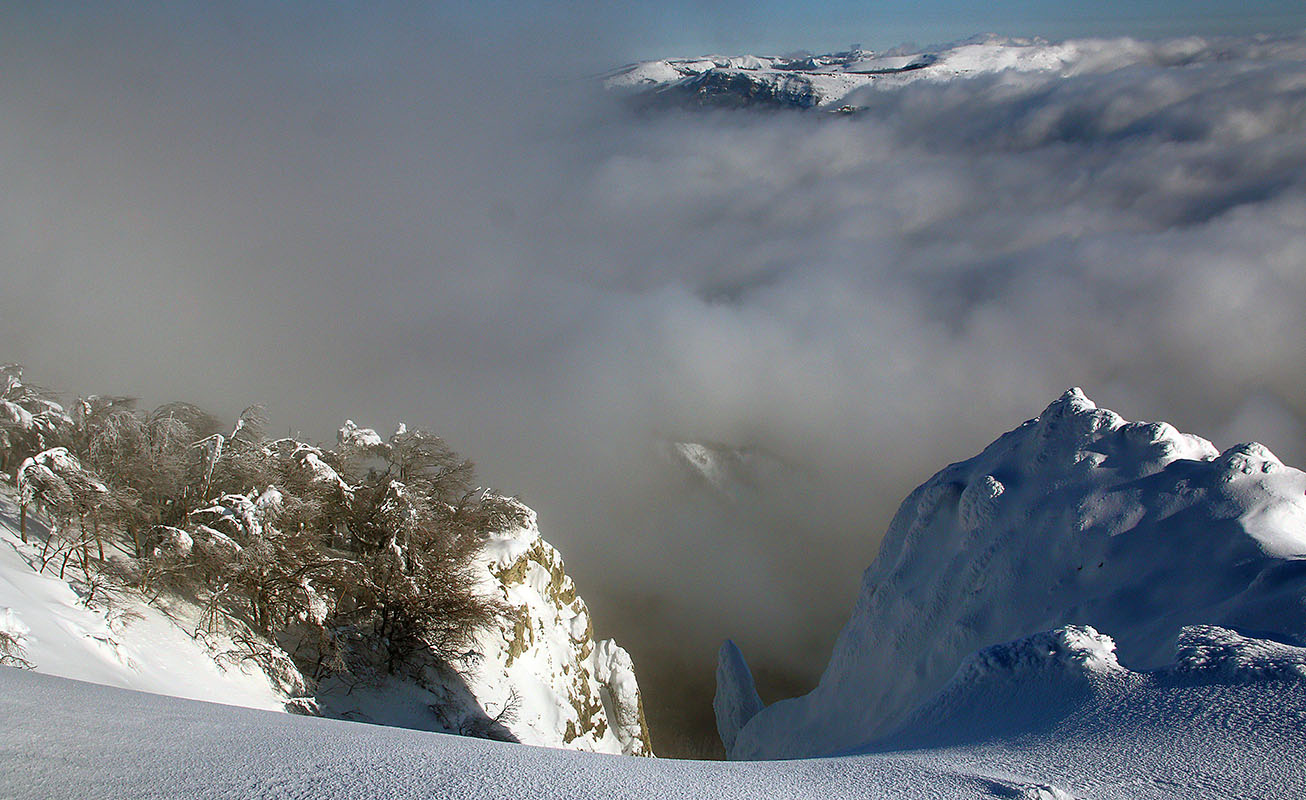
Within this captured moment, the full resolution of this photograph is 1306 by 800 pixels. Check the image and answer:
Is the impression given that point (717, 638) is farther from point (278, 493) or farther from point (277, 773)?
point (277, 773)

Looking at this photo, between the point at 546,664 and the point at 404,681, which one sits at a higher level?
the point at 404,681

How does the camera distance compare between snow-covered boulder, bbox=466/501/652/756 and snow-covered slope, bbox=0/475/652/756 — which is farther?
snow-covered boulder, bbox=466/501/652/756

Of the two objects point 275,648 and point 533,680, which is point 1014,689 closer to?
point 275,648

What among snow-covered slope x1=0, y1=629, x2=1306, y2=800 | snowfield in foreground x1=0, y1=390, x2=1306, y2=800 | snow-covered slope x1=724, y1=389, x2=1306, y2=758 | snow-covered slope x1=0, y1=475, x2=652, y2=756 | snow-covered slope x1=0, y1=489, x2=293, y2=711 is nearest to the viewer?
snow-covered slope x1=0, y1=629, x2=1306, y2=800

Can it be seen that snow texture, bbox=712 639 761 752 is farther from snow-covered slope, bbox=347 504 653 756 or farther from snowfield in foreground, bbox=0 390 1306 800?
snowfield in foreground, bbox=0 390 1306 800

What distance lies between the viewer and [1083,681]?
5.59 meters

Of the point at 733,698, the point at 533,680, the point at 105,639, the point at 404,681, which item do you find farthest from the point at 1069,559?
the point at 533,680

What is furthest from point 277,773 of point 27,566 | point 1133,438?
point 27,566

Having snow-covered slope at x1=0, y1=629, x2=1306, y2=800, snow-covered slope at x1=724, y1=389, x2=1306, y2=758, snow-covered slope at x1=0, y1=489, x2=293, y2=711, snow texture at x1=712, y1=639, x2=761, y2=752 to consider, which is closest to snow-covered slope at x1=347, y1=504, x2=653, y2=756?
snow-covered slope at x1=0, y1=489, x2=293, y2=711

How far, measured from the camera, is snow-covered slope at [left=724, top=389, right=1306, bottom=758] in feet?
24.4

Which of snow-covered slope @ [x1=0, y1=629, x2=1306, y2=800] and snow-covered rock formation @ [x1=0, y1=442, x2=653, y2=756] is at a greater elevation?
snow-covered slope @ [x1=0, y1=629, x2=1306, y2=800]

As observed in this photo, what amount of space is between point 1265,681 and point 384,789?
5.59 metres

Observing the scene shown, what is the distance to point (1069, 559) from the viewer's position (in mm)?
9430

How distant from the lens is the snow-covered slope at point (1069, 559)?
743 cm
